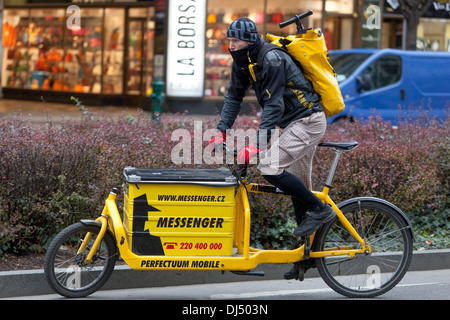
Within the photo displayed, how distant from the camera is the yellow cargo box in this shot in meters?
4.97

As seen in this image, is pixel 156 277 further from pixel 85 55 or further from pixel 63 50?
pixel 63 50

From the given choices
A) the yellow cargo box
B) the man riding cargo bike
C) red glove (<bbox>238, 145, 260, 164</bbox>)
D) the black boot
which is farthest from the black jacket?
the yellow cargo box

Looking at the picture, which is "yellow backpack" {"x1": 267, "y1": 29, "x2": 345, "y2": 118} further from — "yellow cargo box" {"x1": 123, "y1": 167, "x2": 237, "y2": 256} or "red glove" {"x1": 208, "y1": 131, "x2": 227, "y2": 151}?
"yellow cargo box" {"x1": 123, "y1": 167, "x2": 237, "y2": 256}

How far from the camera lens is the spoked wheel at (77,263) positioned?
5008 millimetres

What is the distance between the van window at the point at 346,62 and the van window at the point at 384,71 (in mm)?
253

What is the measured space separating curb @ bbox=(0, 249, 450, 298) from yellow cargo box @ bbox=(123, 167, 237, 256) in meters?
0.36

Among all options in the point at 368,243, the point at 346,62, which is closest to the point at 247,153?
the point at 368,243

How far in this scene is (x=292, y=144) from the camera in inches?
204

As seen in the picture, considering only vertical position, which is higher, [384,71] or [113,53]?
[113,53]

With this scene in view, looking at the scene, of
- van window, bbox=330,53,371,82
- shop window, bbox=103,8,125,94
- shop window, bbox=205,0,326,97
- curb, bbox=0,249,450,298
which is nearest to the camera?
curb, bbox=0,249,450,298

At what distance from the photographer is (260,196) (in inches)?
253

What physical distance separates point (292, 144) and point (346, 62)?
941 cm
